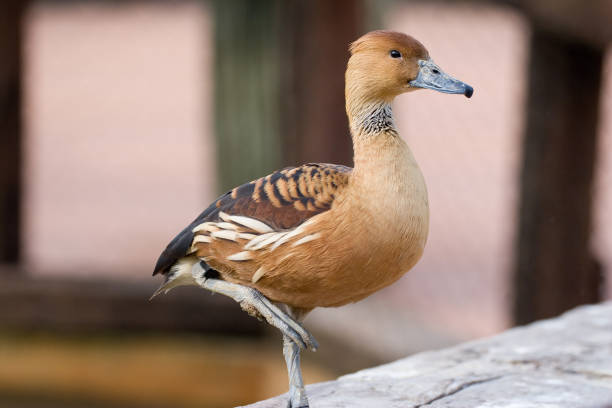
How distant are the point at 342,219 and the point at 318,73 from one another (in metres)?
2.06

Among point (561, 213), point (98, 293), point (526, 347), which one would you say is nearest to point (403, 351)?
point (561, 213)

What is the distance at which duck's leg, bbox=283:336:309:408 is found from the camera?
182cm

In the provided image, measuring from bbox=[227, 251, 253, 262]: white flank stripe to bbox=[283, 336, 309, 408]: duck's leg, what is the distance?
201mm

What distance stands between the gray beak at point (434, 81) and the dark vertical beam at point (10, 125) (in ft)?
9.32

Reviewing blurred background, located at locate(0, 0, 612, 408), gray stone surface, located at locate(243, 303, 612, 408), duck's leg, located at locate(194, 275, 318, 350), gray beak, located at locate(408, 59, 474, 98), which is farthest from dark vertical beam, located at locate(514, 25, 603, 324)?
duck's leg, located at locate(194, 275, 318, 350)

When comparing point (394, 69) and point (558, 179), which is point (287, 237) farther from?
point (558, 179)

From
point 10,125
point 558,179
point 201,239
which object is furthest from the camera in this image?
point 10,125

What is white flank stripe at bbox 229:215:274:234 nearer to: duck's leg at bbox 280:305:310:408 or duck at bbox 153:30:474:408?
duck at bbox 153:30:474:408

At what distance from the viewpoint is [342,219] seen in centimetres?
167

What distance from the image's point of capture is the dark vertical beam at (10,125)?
409 cm

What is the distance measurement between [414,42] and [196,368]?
261 centimetres

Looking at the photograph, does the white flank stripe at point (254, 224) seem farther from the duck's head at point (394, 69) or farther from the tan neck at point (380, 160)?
the duck's head at point (394, 69)

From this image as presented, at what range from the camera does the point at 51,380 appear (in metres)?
4.07

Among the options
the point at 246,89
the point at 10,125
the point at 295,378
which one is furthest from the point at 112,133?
the point at 295,378
